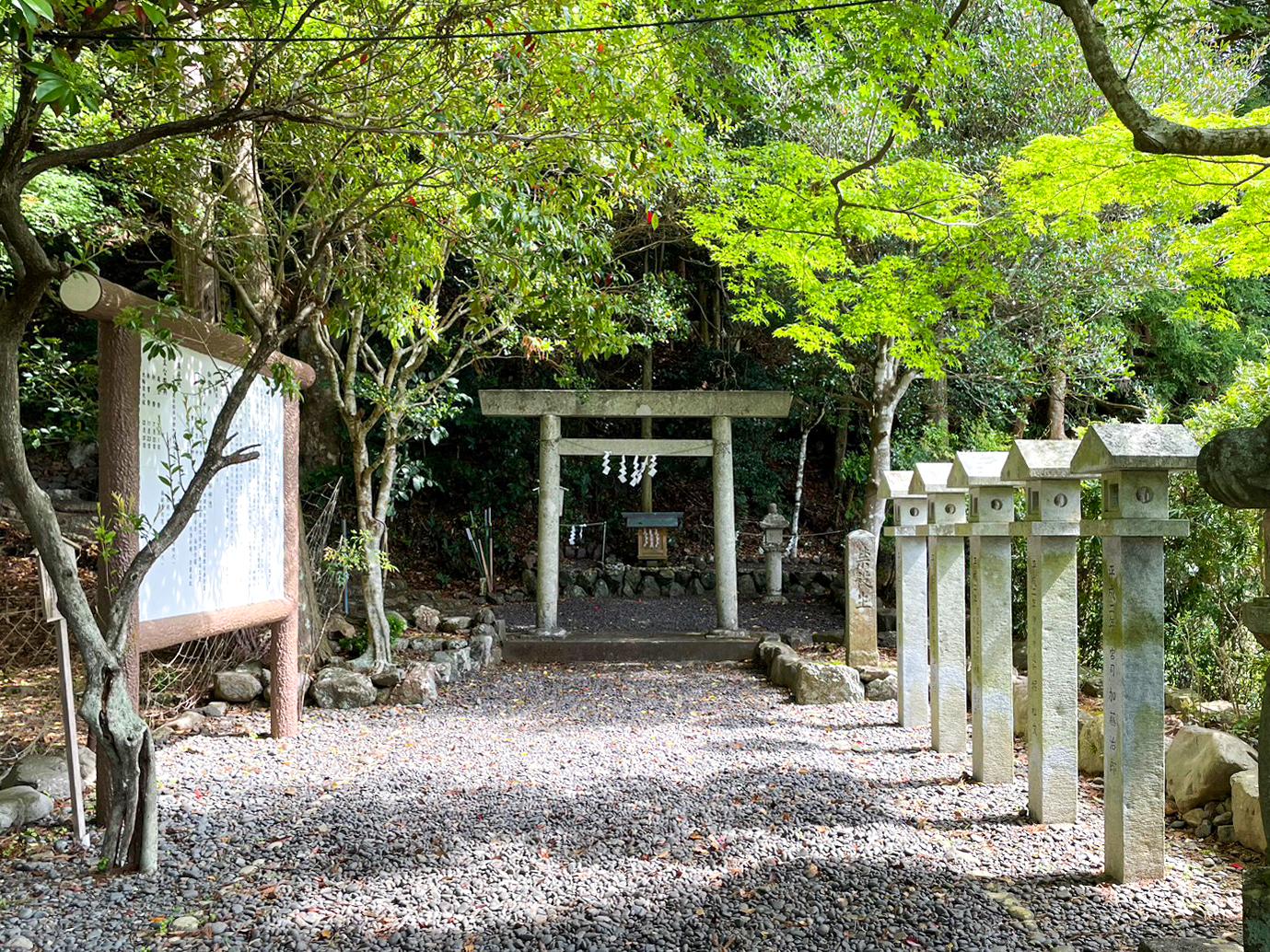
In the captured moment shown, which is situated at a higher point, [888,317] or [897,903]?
[888,317]

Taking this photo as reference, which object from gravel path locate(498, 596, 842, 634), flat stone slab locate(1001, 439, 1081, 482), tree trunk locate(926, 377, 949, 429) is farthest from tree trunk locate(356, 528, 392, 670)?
tree trunk locate(926, 377, 949, 429)

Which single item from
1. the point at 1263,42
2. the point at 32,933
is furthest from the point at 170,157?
the point at 1263,42

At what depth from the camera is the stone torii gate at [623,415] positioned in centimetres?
927

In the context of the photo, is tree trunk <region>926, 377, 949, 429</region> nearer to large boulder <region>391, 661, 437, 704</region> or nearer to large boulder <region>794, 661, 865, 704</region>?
large boulder <region>794, 661, 865, 704</region>

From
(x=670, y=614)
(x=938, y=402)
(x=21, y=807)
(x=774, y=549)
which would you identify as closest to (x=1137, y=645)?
(x=21, y=807)

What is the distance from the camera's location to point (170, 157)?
4766 millimetres

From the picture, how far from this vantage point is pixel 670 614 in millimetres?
11820

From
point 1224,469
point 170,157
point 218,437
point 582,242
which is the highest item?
point 170,157

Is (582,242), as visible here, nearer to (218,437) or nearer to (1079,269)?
(218,437)

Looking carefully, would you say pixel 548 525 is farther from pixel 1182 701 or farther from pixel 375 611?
pixel 1182 701

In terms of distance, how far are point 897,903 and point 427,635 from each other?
6.61 meters

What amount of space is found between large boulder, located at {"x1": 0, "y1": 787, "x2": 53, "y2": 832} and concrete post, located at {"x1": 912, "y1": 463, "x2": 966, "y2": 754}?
179 inches

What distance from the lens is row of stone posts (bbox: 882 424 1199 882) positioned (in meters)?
3.29

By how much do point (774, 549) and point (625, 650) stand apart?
382cm
